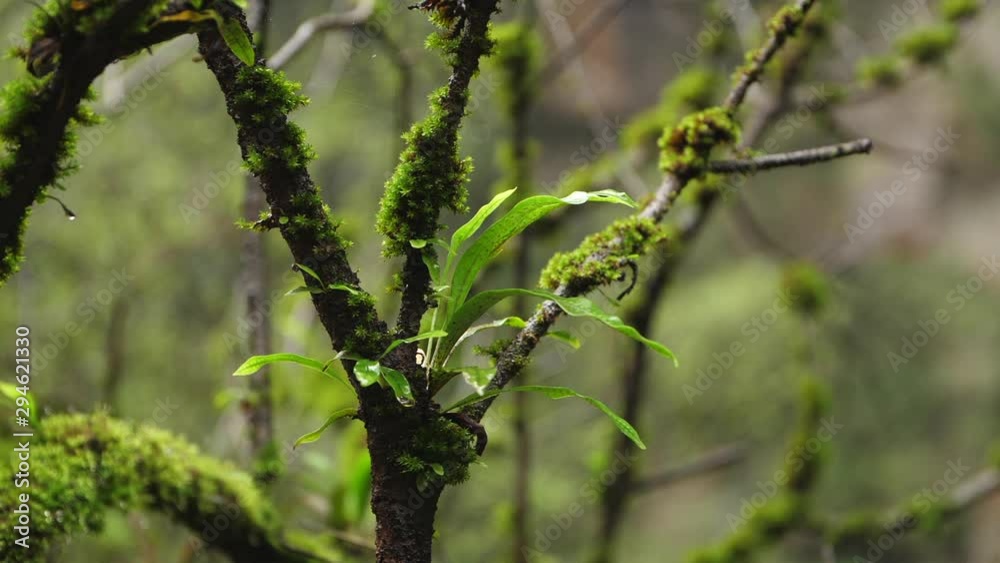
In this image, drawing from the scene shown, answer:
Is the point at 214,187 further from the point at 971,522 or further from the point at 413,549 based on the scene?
the point at 971,522

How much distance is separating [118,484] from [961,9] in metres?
3.48

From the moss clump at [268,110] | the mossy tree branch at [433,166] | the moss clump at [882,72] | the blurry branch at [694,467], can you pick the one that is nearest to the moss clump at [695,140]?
the mossy tree branch at [433,166]

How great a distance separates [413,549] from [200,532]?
0.78 m

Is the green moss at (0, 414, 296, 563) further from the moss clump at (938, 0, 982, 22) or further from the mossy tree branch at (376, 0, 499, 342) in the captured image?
the moss clump at (938, 0, 982, 22)

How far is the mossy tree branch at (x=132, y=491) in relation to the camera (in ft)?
4.58

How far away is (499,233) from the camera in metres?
1.22

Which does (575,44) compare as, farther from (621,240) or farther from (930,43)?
(621,240)

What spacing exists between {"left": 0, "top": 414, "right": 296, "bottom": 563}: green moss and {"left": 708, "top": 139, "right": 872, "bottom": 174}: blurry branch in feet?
4.17

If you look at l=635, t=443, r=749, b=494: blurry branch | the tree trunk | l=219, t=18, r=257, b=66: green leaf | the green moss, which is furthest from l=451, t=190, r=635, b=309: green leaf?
l=635, t=443, r=749, b=494: blurry branch

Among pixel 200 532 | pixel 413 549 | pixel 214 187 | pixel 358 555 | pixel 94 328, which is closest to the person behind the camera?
pixel 413 549

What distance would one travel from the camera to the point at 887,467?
6.07m

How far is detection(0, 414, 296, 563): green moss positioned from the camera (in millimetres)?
1401

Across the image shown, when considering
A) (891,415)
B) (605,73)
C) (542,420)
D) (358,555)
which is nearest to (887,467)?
(891,415)

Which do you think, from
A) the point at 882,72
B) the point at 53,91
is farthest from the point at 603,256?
the point at 882,72
